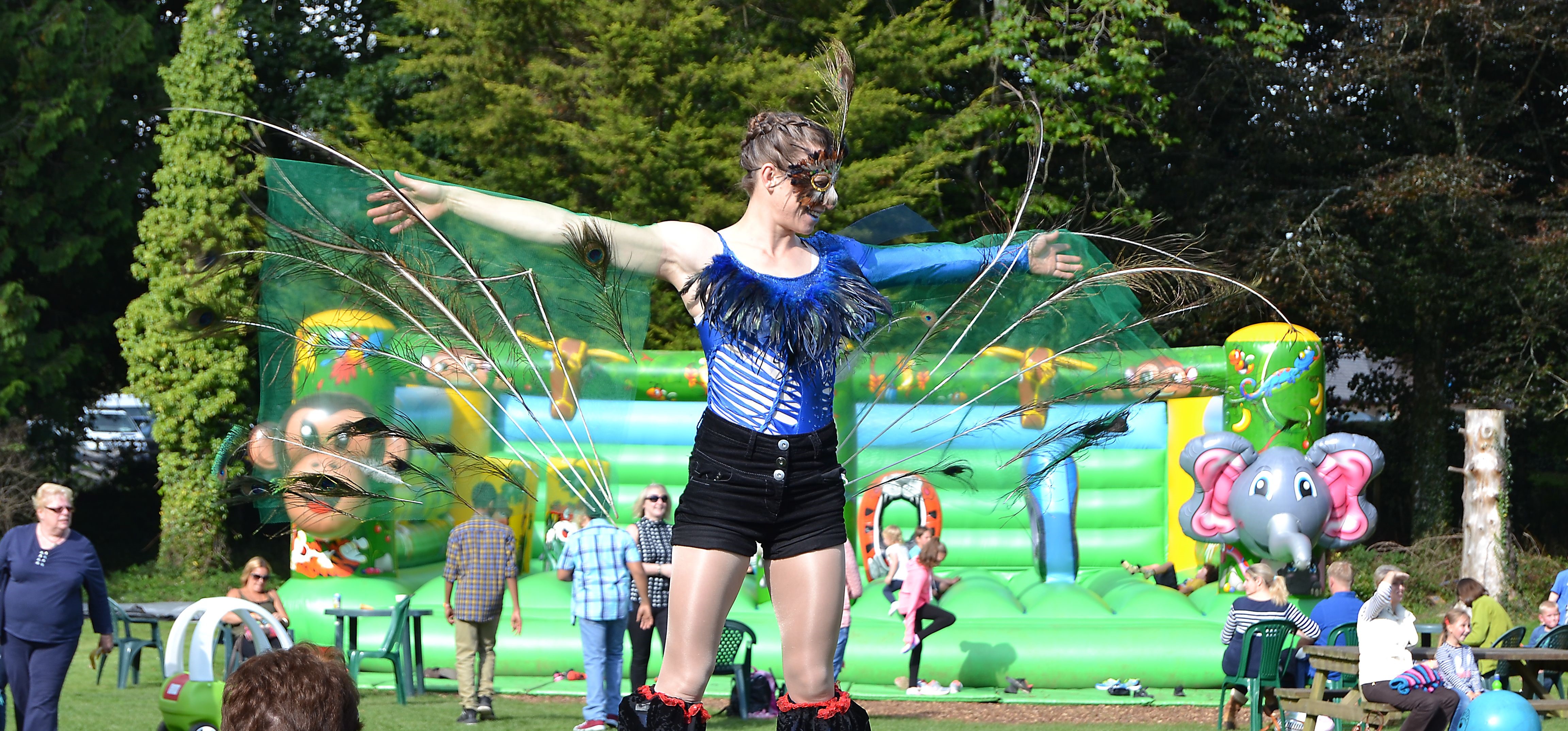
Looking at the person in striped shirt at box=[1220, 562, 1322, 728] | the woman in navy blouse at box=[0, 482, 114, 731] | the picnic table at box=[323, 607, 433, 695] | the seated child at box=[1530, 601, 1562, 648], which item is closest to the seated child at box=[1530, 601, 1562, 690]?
the seated child at box=[1530, 601, 1562, 648]

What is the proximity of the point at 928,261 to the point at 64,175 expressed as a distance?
688 inches

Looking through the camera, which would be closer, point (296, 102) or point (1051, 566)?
point (1051, 566)

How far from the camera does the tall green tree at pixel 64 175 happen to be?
17.3 m

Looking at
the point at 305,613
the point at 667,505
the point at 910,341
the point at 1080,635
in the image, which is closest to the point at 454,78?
the point at 305,613

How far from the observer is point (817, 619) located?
3.04 metres

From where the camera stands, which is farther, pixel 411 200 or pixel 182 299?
pixel 182 299

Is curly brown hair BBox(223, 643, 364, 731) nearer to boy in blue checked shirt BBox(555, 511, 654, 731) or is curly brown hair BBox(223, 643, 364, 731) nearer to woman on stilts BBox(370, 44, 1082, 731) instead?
woman on stilts BBox(370, 44, 1082, 731)

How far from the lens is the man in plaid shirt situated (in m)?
9.12

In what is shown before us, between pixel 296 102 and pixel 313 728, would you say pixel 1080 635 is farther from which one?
pixel 296 102

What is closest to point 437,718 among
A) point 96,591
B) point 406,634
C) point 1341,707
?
point 406,634

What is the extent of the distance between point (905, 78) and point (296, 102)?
890 cm

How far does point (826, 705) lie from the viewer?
309cm

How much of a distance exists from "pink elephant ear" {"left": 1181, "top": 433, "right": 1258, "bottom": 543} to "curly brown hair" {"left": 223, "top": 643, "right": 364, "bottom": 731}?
9.62 metres

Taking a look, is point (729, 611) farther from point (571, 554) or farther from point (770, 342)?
point (571, 554)
